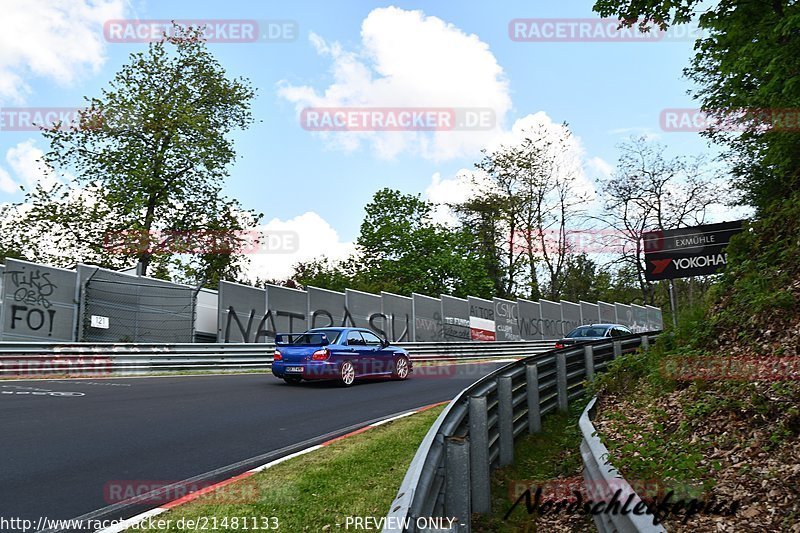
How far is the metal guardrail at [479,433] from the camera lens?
3.16 m

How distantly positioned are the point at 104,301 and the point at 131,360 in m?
2.43

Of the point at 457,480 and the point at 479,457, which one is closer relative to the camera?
the point at 457,480

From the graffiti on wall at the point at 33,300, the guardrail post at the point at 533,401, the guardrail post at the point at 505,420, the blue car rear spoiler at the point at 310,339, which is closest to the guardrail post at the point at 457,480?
the guardrail post at the point at 505,420

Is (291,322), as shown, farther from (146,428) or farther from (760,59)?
(760,59)

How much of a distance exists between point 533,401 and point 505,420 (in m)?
1.52

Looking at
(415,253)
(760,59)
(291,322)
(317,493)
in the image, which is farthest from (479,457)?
(415,253)

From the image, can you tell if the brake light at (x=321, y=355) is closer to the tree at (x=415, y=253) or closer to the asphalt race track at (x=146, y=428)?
the asphalt race track at (x=146, y=428)

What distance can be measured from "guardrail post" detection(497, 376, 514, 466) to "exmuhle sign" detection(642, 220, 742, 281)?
1070 centimetres

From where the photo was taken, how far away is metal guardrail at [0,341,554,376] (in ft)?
50.3

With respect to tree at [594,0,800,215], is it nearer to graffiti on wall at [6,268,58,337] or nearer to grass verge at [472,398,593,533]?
grass verge at [472,398,593,533]

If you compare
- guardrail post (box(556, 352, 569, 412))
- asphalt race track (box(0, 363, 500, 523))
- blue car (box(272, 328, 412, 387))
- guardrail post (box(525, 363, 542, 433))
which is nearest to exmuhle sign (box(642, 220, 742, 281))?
asphalt race track (box(0, 363, 500, 523))

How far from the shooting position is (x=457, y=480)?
4039mm

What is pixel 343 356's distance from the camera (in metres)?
15.2

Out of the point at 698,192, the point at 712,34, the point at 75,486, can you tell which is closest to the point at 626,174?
the point at 698,192
